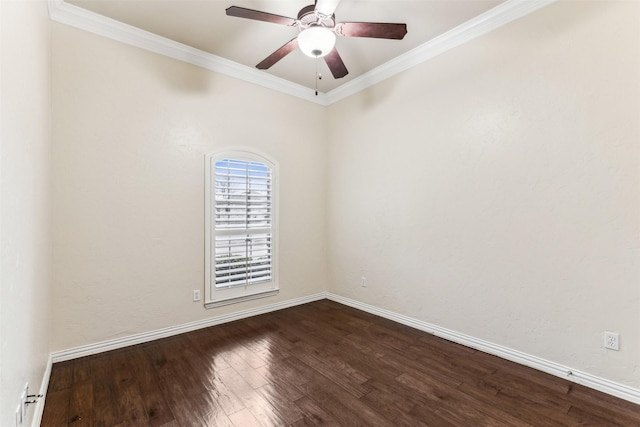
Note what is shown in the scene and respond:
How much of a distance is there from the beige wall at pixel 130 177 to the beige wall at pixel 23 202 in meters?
0.34

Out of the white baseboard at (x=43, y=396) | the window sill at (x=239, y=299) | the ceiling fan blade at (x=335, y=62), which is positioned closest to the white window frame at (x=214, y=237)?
the window sill at (x=239, y=299)

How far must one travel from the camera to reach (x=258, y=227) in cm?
371

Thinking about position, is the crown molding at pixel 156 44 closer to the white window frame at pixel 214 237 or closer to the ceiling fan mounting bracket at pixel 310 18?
the white window frame at pixel 214 237

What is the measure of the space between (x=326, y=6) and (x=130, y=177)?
2.36 meters

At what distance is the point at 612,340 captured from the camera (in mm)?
2061

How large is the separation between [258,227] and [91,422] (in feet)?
7.60

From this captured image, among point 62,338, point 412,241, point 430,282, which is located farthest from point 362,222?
point 62,338

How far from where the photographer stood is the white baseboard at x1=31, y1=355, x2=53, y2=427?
1690 millimetres

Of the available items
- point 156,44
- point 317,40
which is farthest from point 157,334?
point 317,40

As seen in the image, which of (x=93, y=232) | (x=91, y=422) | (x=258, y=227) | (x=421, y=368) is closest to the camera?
(x=91, y=422)

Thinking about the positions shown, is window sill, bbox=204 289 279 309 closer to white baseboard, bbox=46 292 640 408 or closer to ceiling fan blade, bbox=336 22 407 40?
white baseboard, bbox=46 292 640 408

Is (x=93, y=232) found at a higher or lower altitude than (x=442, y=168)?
lower

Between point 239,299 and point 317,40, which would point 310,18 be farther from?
point 239,299

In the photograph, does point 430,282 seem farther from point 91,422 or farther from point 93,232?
point 93,232
